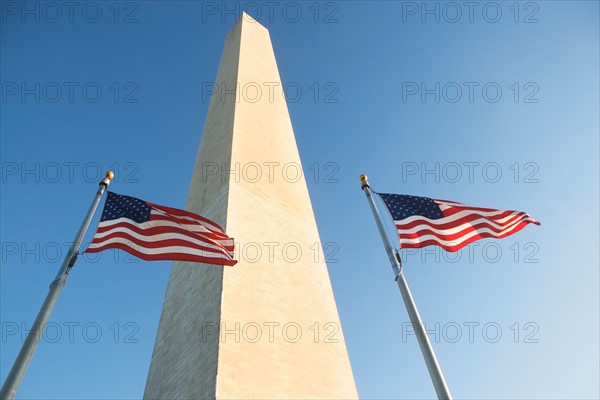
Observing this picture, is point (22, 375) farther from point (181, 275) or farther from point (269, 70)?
point (269, 70)

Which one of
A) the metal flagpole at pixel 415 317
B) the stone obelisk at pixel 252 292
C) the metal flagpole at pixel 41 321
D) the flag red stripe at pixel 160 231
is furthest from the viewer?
the stone obelisk at pixel 252 292

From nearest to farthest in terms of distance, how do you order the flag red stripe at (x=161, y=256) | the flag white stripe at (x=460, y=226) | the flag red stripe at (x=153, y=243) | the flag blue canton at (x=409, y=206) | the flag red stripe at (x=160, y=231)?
the flag red stripe at (x=161, y=256)
the flag red stripe at (x=153, y=243)
the flag red stripe at (x=160, y=231)
the flag white stripe at (x=460, y=226)
the flag blue canton at (x=409, y=206)

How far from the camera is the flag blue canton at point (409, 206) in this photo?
32.4ft

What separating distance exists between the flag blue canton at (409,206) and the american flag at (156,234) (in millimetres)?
3510

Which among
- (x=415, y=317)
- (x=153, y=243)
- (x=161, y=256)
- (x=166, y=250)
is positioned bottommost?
(x=415, y=317)

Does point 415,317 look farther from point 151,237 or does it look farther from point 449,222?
point 151,237

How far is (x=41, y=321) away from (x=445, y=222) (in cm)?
775

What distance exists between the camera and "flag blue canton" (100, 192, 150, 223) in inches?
366

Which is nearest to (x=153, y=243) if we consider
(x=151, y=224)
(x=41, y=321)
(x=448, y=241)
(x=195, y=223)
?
(x=151, y=224)

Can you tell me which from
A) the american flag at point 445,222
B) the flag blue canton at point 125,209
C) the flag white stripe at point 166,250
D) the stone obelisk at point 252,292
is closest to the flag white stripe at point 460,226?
the american flag at point 445,222

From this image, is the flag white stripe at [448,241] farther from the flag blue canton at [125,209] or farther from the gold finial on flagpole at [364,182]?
the flag blue canton at [125,209]

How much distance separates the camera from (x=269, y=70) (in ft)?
78.0

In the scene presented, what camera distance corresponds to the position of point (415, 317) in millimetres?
8422

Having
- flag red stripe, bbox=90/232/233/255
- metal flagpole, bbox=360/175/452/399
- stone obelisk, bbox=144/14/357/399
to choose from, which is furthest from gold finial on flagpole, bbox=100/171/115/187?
metal flagpole, bbox=360/175/452/399
